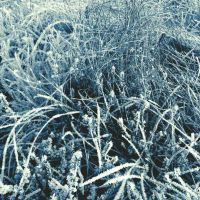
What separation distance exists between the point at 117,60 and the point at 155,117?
0.25m

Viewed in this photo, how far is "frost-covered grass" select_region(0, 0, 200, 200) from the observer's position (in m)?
0.95

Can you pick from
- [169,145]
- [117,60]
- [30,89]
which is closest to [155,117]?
[169,145]

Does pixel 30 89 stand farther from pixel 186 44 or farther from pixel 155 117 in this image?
pixel 186 44

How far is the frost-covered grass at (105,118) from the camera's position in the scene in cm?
95

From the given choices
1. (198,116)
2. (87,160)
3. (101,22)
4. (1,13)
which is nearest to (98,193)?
(87,160)

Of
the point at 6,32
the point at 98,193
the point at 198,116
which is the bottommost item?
the point at 98,193

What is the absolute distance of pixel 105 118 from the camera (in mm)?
1080

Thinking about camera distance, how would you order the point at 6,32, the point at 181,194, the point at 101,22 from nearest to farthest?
the point at 181,194 < the point at 101,22 < the point at 6,32

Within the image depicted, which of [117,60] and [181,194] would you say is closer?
[181,194]

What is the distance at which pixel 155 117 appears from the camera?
114 cm

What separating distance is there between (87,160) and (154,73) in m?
0.38

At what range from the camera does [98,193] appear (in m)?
1.00

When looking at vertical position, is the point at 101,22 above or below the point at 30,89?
above

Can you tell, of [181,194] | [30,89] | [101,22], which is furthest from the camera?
[101,22]
